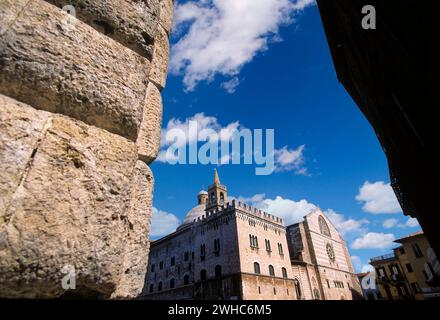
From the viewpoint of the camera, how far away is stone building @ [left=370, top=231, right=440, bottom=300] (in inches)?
911

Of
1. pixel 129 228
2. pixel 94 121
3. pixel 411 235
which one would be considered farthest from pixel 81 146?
pixel 411 235

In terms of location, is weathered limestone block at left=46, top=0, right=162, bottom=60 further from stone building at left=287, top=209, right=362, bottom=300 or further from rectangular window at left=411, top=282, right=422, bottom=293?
rectangular window at left=411, top=282, right=422, bottom=293

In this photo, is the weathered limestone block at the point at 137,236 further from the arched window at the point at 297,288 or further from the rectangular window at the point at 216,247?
the arched window at the point at 297,288

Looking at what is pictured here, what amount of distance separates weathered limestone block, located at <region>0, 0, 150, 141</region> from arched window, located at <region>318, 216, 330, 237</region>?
119ft

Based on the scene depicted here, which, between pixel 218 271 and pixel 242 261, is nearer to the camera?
pixel 242 261

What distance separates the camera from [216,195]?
32250 mm

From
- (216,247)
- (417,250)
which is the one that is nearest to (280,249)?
(216,247)

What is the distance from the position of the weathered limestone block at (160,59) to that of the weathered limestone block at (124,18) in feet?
0.64

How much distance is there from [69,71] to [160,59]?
71 centimetres

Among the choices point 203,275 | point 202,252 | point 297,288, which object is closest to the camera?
point 203,275

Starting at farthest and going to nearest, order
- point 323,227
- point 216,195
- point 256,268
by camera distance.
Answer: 1. point 323,227
2. point 216,195
3. point 256,268

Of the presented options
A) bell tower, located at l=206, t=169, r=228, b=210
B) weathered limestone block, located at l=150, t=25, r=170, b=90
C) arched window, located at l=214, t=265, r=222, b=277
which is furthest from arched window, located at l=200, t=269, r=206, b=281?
weathered limestone block, located at l=150, t=25, r=170, b=90

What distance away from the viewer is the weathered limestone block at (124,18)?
3.37 feet

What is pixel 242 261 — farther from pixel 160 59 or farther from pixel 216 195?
pixel 160 59
